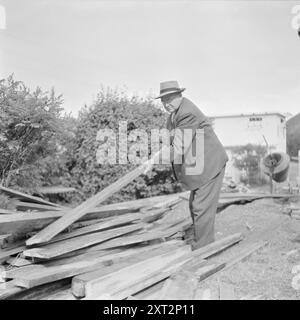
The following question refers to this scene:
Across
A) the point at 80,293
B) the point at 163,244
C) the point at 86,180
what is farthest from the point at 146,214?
the point at 86,180

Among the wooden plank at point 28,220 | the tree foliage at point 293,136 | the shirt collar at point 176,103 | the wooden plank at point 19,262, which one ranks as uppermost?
the tree foliage at point 293,136

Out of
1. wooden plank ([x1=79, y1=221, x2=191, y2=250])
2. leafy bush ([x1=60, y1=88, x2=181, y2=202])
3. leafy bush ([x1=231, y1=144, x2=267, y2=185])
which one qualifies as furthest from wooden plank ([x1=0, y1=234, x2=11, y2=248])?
leafy bush ([x1=231, y1=144, x2=267, y2=185])

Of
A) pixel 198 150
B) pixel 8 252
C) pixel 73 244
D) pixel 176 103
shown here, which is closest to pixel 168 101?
pixel 176 103

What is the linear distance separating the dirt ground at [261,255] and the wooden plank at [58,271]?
3.19ft

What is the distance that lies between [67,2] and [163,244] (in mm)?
4693

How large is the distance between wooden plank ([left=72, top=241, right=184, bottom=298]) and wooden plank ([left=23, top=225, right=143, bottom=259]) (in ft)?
1.01

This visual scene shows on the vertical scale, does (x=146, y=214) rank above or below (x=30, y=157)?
below

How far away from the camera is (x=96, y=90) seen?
28.7ft

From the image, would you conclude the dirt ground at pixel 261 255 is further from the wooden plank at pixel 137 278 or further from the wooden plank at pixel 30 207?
the wooden plank at pixel 30 207

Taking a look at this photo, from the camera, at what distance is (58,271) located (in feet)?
11.4

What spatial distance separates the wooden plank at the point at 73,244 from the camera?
11.7 feet

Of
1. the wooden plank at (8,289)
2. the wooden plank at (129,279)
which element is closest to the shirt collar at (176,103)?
the wooden plank at (129,279)

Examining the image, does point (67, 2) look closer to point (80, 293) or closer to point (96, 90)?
→ point (96, 90)

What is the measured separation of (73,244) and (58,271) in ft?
1.44
